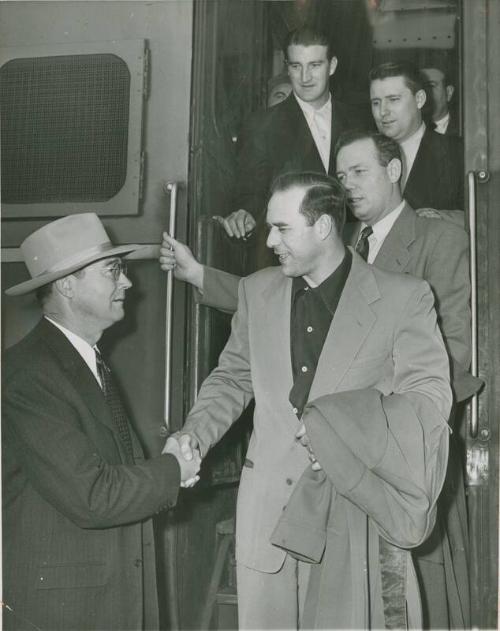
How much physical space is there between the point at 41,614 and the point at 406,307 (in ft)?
4.27

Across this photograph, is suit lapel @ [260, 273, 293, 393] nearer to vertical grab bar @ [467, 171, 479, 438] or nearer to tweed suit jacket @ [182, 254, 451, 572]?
tweed suit jacket @ [182, 254, 451, 572]

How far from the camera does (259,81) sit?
341 cm

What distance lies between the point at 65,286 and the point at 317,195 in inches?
32.0

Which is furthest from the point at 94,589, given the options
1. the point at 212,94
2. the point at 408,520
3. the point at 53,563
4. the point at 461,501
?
the point at 212,94

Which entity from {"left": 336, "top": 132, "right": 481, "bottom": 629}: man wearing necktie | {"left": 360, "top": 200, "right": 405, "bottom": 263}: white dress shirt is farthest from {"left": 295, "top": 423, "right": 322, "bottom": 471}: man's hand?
{"left": 360, "top": 200, "right": 405, "bottom": 263}: white dress shirt

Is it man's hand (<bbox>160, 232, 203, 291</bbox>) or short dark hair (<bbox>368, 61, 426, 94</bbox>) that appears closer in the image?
man's hand (<bbox>160, 232, 203, 291</bbox>)

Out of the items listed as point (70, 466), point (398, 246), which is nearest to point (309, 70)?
point (398, 246)

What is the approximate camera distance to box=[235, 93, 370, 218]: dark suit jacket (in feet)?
10.0

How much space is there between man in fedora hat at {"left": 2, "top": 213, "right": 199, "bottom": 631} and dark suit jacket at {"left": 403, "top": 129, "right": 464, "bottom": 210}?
4.02ft

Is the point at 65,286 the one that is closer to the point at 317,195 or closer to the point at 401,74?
the point at 317,195

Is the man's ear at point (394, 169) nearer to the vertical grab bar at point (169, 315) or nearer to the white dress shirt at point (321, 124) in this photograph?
the white dress shirt at point (321, 124)

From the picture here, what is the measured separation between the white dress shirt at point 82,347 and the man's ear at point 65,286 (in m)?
0.09

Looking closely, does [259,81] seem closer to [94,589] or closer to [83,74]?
[83,74]

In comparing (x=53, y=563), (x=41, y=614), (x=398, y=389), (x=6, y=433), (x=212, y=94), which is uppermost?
(x=212, y=94)
